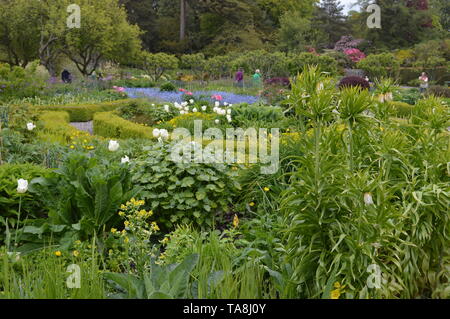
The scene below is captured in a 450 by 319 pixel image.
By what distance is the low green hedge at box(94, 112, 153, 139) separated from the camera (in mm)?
8148

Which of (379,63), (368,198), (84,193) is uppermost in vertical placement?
(379,63)

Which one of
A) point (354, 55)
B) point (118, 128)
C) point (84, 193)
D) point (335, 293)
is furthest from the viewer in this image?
point (354, 55)

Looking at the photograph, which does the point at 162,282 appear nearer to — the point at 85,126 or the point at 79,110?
the point at 85,126

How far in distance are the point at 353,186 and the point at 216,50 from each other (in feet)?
95.9

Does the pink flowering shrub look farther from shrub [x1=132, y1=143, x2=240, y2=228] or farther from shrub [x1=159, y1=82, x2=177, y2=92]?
shrub [x1=132, y1=143, x2=240, y2=228]

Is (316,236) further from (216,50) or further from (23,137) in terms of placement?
(216,50)

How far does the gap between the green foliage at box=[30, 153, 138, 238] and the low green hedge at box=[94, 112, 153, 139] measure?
3895 mm

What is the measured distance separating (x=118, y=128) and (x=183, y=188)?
16.6ft

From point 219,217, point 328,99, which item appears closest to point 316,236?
point 328,99

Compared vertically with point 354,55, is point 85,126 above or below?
below

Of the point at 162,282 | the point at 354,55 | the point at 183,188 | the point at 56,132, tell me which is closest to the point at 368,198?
the point at 162,282

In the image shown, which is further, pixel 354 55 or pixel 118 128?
pixel 354 55

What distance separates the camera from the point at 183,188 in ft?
13.7

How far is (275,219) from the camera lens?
3.83 meters
